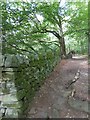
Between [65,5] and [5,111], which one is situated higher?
[65,5]

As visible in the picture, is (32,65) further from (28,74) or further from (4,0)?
(4,0)

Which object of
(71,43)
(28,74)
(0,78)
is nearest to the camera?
(0,78)

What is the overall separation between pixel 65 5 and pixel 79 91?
25.9ft

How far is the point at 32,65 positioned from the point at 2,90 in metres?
1.41

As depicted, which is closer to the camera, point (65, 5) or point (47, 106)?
point (47, 106)

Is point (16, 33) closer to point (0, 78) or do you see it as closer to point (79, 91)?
point (0, 78)

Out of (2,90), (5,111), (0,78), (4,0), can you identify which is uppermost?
(4,0)

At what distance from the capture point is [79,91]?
4.92 meters

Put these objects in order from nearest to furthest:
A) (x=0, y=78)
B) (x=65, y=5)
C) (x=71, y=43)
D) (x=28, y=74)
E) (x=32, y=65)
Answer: (x=0, y=78)
(x=28, y=74)
(x=32, y=65)
(x=65, y=5)
(x=71, y=43)

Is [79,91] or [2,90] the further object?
[79,91]

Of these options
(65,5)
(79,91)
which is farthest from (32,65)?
(65,5)

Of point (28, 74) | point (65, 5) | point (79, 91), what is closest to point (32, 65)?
point (28, 74)

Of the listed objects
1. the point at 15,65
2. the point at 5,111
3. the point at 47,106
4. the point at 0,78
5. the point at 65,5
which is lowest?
the point at 47,106

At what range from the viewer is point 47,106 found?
158 inches
